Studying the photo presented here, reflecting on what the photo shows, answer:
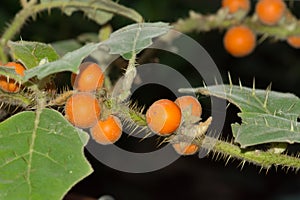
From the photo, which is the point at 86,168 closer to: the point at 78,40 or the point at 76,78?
the point at 76,78

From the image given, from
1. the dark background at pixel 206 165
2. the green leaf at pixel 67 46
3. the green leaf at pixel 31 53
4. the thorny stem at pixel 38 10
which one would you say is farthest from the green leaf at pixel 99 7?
the dark background at pixel 206 165

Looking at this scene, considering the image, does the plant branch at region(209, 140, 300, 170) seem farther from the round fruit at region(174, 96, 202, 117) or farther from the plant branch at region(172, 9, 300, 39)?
the plant branch at region(172, 9, 300, 39)

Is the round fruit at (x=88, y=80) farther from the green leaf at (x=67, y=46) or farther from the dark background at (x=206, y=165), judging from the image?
the dark background at (x=206, y=165)

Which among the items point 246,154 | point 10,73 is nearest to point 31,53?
point 10,73

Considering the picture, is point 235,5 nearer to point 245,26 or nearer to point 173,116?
point 245,26

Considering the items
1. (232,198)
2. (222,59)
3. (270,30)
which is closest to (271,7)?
(270,30)

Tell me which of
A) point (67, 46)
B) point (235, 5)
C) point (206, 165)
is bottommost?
Answer: point (206, 165)
